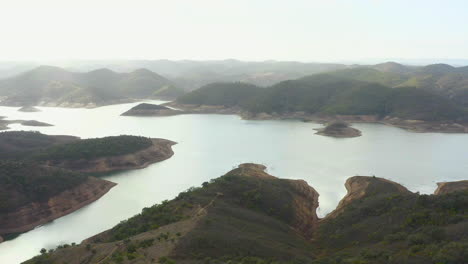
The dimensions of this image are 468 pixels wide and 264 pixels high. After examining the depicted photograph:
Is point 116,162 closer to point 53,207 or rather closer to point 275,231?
point 53,207

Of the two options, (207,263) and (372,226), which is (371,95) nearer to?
(372,226)

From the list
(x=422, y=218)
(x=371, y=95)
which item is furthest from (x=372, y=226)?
(x=371, y=95)

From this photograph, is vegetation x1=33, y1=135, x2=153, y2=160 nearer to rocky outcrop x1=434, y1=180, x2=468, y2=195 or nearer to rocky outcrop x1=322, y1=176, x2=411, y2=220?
rocky outcrop x1=322, y1=176, x2=411, y2=220

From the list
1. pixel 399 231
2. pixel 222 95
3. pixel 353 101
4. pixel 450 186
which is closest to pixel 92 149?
pixel 399 231

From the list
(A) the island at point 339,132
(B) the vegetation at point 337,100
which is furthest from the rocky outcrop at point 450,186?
(B) the vegetation at point 337,100

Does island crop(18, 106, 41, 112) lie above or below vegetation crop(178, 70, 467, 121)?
below

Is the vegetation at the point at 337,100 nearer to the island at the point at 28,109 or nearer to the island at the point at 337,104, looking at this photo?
the island at the point at 337,104

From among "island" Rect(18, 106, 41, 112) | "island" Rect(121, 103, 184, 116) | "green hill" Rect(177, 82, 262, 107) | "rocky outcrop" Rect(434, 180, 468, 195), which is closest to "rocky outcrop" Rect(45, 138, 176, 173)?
"rocky outcrop" Rect(434, 180, 468, 195)
